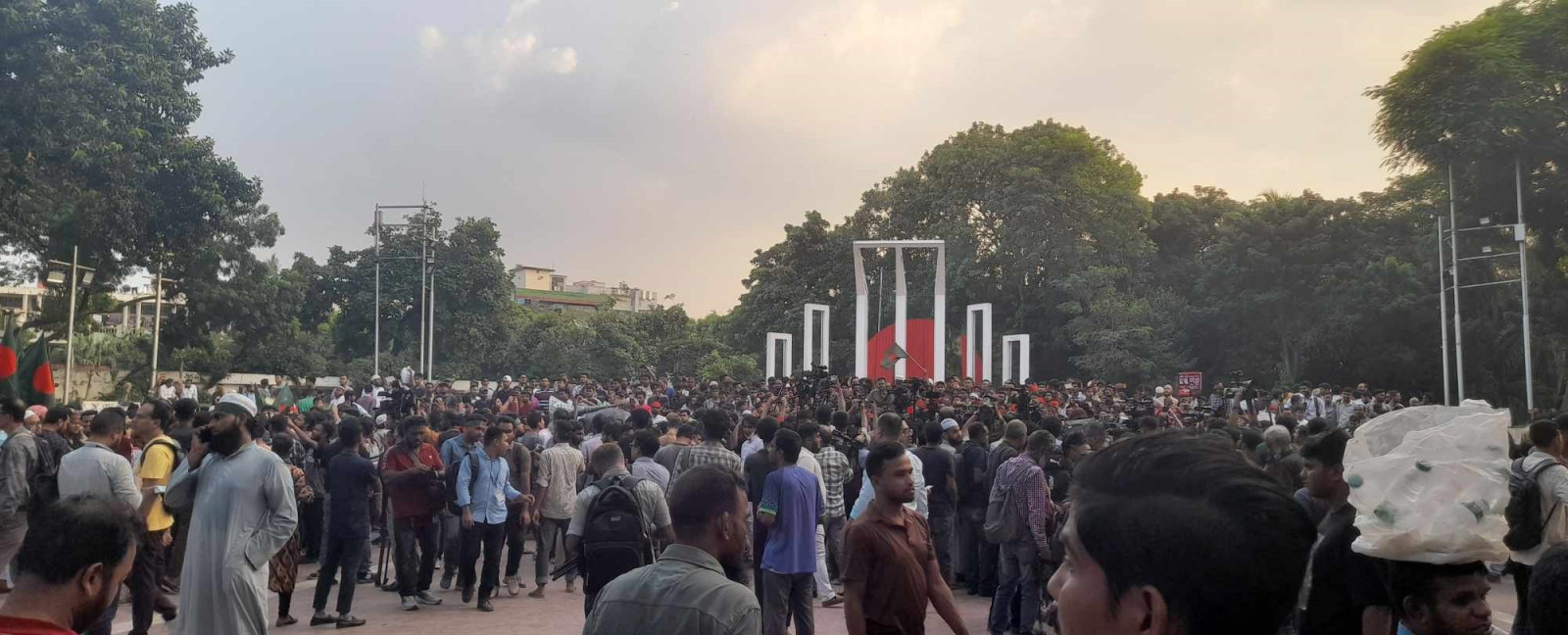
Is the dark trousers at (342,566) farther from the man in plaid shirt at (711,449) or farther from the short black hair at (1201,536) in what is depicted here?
the short black hair at (1201,536)

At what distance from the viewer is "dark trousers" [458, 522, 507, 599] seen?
10.7 meters

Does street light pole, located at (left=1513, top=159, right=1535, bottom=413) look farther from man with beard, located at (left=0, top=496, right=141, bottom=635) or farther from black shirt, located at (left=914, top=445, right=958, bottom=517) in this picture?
man with beard, located at (left=0, top=496, right=141, bottom=635)

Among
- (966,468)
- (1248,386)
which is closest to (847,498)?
(966,468)

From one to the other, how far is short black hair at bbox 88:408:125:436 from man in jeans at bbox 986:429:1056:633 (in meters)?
6.53

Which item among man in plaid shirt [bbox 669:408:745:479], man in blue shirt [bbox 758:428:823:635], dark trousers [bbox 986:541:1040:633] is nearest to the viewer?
man in blue shirt [bbox 758:428:823:635]

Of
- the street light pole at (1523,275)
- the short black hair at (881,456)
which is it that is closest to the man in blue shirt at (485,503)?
the short black hair at (881,456)

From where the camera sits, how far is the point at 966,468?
36.0 ft

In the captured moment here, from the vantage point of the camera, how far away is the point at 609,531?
22.3 ft

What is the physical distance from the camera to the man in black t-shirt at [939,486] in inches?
409

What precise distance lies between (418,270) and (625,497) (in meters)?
43.5

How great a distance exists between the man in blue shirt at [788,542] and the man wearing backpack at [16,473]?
219 inches

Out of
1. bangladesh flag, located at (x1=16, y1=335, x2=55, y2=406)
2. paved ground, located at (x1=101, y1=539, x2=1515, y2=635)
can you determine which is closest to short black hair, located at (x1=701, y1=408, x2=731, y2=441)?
paved ground, located at (x1=101, y1=539, x2=1515, y2=635)

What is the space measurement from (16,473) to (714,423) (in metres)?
5.41

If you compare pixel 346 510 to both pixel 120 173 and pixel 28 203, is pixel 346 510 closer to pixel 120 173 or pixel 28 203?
pixel 28 203
